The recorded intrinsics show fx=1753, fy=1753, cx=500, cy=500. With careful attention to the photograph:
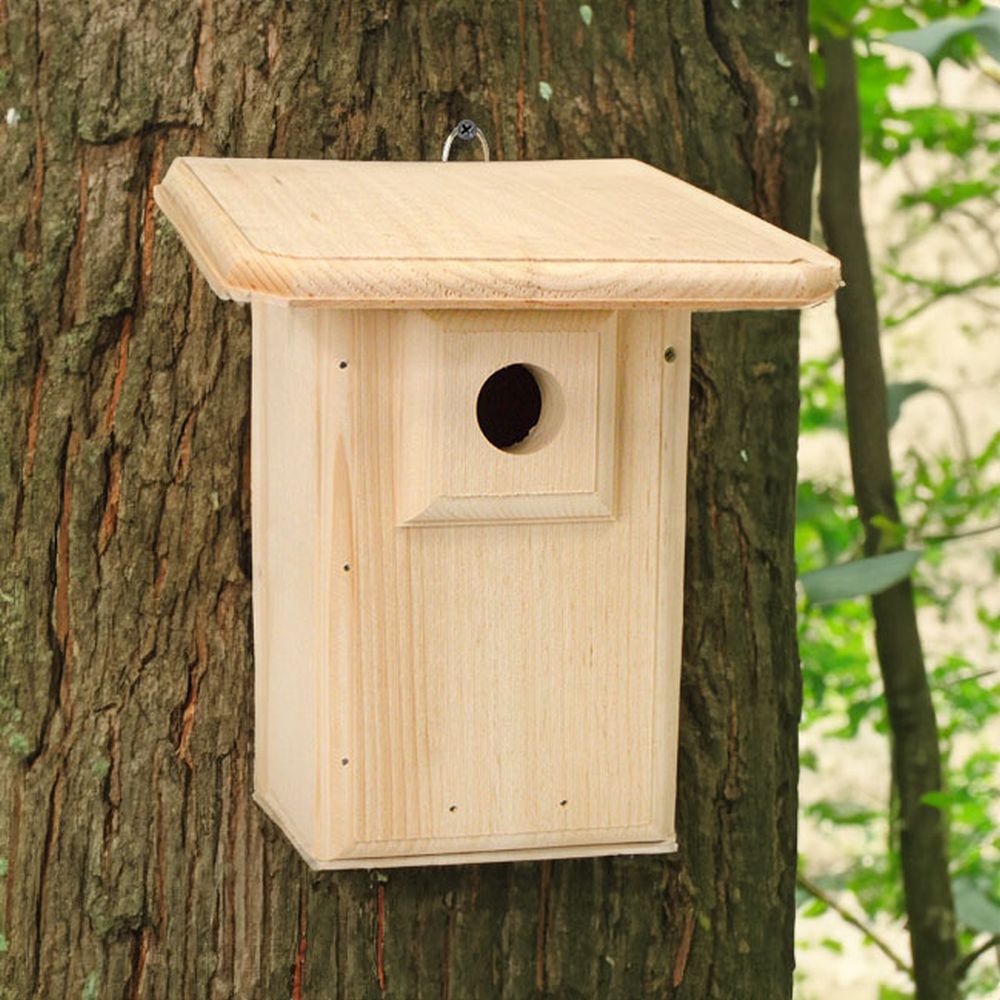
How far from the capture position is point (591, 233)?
1394 mm

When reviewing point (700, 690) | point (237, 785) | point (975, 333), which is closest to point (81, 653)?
point (237, 785)

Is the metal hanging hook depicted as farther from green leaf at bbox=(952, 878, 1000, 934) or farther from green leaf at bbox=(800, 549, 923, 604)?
green leaf at bbox=(952, 878, 1000, 934)

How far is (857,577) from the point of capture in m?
2.18

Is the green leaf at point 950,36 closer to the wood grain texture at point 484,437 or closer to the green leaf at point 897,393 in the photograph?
the wood grain texture at point 484,437

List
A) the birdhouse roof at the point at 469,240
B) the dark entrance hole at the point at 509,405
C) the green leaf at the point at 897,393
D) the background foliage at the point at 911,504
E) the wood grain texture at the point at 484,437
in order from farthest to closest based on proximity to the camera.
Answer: the green leaf at the point at 897,393
the background foliage at the point at 911,504
the dark entrance hole at the point at 509,405
the wood grain texture at the point at 484,437
the birdhouse roof at the point at 469,240

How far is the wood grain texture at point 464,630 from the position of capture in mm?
1406

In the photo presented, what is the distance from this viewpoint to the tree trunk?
5.48ft

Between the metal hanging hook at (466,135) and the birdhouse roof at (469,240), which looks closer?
the birdhouse roof at (469,240)

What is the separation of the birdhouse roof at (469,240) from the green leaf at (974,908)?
1323 mm

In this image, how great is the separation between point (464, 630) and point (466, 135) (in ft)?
1.68

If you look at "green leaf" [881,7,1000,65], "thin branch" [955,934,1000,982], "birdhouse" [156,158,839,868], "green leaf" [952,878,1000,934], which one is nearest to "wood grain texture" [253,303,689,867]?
"birdhouse" [156,158,839,868]

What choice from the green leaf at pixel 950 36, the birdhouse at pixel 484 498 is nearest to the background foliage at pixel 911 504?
the green leaf at pixel 950 36

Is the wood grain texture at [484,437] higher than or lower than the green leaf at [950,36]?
lower

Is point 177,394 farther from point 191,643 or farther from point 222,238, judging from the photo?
point 222,238
